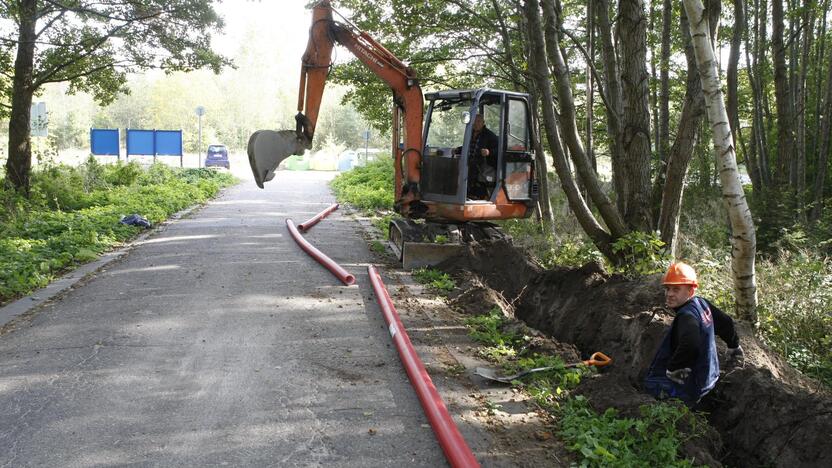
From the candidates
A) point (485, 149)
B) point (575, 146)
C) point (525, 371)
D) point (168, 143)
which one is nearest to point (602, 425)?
point (525, 371)

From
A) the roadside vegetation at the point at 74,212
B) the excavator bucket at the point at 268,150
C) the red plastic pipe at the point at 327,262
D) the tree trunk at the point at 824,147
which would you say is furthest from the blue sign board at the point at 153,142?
the tree trunk at the point at 824,147

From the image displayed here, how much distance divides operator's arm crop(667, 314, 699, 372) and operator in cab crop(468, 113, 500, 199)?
6705 millimetres

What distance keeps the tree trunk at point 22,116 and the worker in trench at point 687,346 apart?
1654 centimetres

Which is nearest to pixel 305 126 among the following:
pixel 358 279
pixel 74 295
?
pixel 358 279

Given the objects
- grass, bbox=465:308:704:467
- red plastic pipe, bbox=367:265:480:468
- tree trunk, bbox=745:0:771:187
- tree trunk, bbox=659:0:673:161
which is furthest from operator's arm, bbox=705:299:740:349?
tree trunk, bbox=745:0:771:187

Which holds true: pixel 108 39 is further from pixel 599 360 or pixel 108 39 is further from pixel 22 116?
pixel 599 360

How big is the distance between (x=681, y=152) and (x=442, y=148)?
464 centimetres

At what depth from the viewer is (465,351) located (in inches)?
268

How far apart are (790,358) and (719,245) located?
8.03 m

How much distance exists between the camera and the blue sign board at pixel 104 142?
97.2 ft

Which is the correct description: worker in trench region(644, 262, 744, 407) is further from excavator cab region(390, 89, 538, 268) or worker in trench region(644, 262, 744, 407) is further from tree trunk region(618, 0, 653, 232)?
excavator cab region(390, 89, 538, 268)

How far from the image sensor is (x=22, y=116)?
55.2 ft

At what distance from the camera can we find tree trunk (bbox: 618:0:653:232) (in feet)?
28.0

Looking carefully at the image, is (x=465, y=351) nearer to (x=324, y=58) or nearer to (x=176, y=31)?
(x=324, y=58)
